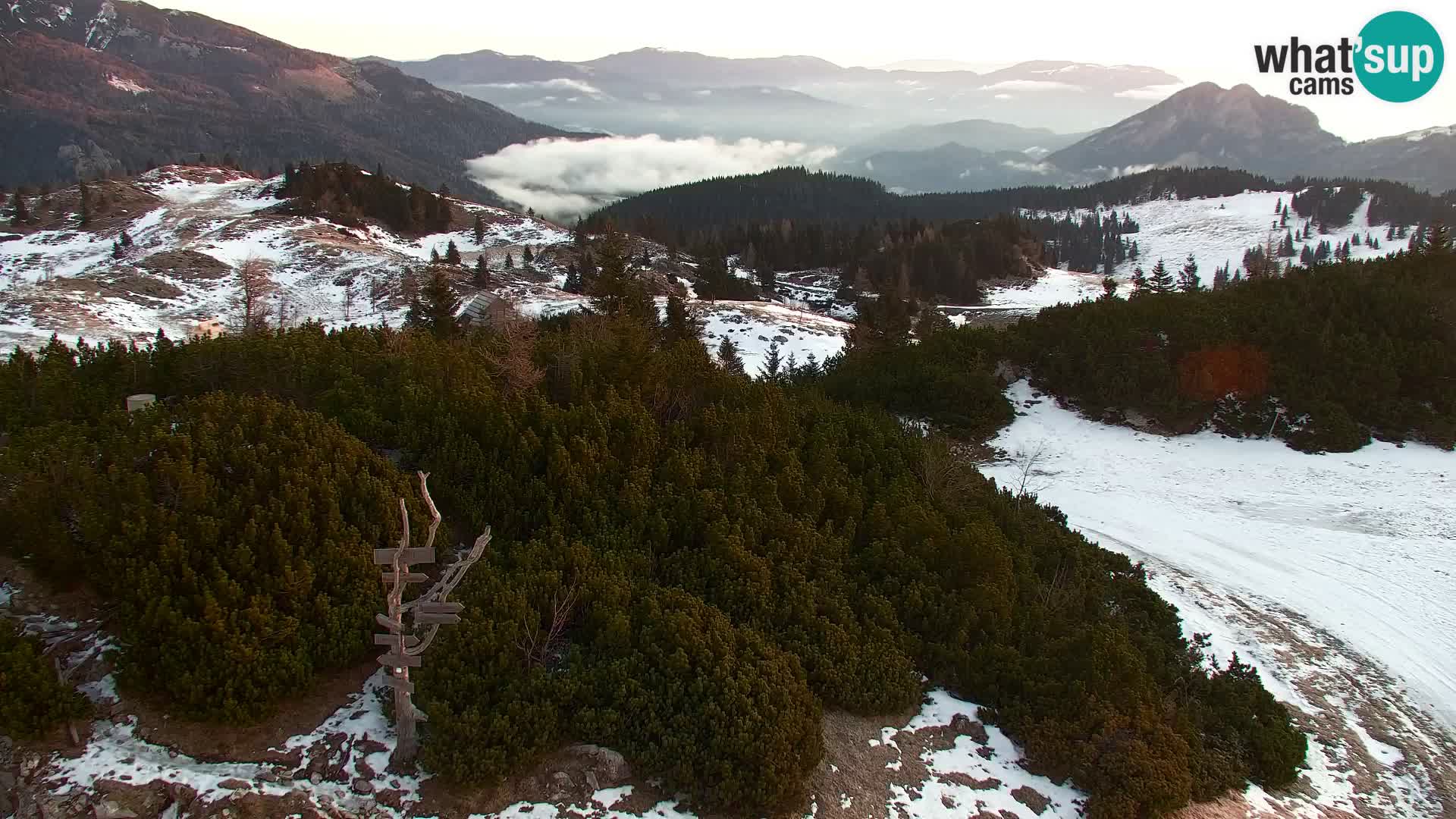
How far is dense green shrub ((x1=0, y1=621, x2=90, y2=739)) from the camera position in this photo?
571 cm

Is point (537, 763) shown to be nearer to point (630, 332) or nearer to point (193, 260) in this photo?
point (630, 332)

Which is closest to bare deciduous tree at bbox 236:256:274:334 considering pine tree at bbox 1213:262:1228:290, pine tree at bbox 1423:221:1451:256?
pine tree at bbox 1423:221:1451:256

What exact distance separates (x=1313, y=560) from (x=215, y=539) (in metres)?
17.6

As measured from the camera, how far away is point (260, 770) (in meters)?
6.01

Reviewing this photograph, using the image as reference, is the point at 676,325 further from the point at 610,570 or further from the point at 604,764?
the point at 604,764

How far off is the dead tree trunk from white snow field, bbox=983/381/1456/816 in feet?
27.9

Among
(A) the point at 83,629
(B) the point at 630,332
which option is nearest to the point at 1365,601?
(B) the point at 630,332

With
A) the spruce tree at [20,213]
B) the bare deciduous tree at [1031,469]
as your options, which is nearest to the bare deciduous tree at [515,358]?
the bare deciduous tree at [1031,469]

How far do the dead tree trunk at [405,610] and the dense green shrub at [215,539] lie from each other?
1205mm

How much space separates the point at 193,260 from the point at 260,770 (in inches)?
1991

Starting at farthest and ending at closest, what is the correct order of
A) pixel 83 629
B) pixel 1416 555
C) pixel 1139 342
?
pixel 1139 342
pixel 1416 555
pixel 83 629

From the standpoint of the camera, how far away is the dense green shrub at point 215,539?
6.29m

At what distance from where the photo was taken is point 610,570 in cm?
850

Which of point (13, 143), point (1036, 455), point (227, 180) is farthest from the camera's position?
point (13, 143)
